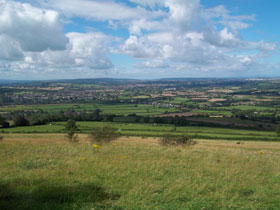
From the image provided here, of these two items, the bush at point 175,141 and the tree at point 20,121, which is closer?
the bush at point 175,141

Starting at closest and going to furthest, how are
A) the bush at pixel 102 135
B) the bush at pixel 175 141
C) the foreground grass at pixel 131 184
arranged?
1. the foreground grass at pixel 131 184
2. the bush at pixel 175 141
3. the bush at pixel 102 135

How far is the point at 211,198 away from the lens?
625cm

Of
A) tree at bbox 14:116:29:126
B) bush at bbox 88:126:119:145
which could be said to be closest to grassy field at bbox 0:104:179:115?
tree at bbox 14:116:29:126

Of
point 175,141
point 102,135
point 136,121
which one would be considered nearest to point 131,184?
point 175,141

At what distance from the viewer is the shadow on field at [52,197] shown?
545 cm

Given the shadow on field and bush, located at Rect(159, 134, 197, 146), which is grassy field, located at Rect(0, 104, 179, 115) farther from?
the shadow on field

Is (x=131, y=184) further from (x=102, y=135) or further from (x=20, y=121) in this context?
(x=20, y=121)

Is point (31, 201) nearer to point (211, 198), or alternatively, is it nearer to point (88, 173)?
point (88, 173)

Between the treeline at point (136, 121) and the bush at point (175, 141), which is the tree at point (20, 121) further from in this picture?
the bush at point (175, 141)

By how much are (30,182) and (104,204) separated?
2.65 metres

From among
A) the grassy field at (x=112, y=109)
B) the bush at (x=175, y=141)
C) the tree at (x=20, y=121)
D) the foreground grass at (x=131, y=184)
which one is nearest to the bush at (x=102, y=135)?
the bush at (x=175, y=141)

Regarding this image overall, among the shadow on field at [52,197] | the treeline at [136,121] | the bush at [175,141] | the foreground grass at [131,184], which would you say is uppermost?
the shadow on field at [52,197]

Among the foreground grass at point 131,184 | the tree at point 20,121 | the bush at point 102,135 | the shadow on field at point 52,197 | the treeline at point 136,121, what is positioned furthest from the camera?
the treeline at point 136,121

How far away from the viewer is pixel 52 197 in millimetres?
5996
